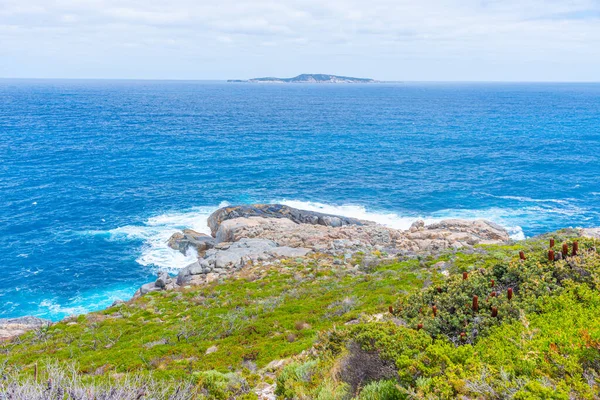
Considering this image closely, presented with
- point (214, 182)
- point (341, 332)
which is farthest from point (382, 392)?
point (214, 182)

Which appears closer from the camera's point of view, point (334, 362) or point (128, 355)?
point (334, 362)

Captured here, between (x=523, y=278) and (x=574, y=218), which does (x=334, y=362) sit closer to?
(x=523, y=278)

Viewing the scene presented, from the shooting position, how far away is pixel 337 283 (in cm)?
2381

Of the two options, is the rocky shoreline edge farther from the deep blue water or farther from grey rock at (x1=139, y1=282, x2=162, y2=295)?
the deep blue water

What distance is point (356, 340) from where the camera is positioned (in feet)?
39.0

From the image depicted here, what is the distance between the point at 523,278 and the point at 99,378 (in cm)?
1467

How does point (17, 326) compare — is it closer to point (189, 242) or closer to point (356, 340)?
point (189, 242)

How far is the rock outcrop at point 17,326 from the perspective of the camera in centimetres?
2178

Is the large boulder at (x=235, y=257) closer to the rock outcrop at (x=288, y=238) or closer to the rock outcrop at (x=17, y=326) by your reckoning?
the rock outcrop at (x=288, y=238)

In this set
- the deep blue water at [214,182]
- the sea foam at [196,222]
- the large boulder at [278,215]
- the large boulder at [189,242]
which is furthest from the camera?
the large boulder at [278,215]

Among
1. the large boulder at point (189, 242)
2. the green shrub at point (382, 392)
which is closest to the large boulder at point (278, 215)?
the large boulder at point (189, 242)

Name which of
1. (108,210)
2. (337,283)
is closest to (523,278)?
(337,283)

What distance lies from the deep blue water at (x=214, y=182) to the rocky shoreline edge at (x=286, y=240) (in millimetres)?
4414

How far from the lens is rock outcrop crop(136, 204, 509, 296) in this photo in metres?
30.3
